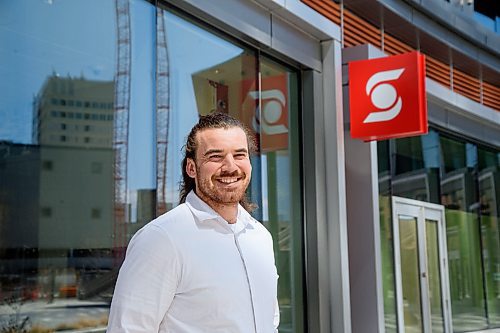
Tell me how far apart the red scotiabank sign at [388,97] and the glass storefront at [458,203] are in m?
1.55

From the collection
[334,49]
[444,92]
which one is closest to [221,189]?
[334,49]

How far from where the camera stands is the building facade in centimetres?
458

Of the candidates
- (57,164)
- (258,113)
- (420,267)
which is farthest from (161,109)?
(420,267)

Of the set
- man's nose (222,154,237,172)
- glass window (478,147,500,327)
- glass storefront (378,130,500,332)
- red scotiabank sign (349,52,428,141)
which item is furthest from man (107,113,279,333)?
glass window (478,147,500,327)

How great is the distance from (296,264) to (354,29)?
13.9 ft

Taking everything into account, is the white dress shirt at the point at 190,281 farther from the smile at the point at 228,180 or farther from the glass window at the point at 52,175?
the glass window at the point at 52,175

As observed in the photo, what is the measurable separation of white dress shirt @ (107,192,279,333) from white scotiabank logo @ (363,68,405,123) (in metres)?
5.95

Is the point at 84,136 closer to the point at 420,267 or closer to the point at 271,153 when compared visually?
the point at 271,153

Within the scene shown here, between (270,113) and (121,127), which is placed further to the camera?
(270,113)

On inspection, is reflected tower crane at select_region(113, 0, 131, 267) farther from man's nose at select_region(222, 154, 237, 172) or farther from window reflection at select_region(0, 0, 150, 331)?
man's nose at select_region(222, 154, 237, 172)

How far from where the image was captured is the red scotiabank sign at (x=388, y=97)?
7719 millimetres

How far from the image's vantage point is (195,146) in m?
2.11

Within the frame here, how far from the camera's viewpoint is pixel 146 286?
1.89 m

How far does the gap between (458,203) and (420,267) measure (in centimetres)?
285
